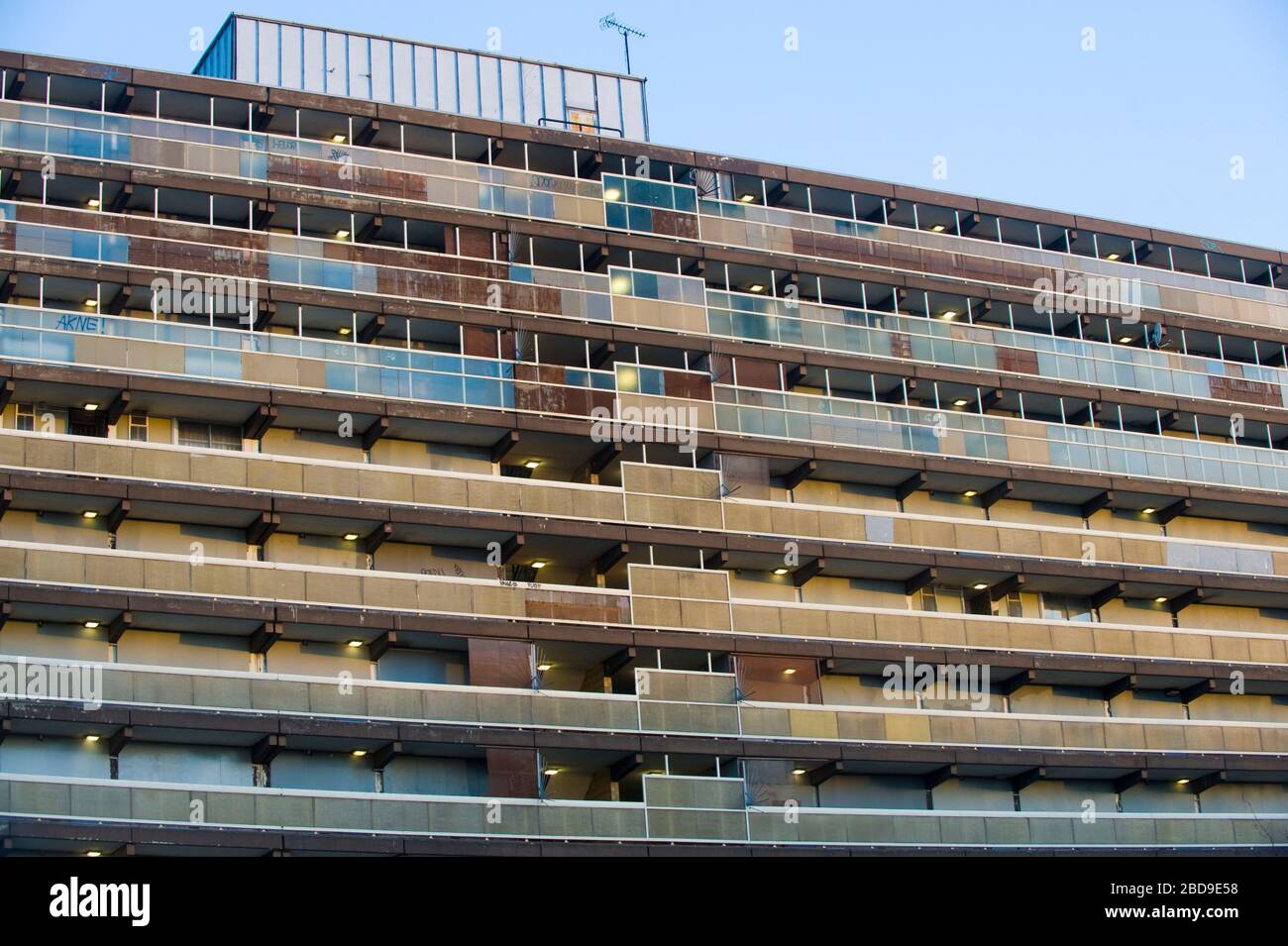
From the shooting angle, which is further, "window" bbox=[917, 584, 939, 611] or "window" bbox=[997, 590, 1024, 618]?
"window" bbox=[997, 590, 1024, 618]

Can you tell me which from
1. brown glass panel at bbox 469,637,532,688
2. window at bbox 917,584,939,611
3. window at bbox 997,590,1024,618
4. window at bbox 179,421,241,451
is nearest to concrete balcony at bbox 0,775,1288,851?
brown glass panel at bbox 469,637,532,688

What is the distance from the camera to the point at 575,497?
60.4 metres

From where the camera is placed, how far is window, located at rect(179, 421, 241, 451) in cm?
5810

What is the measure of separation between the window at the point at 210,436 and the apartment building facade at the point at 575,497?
130mm

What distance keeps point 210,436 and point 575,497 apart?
33.8 ft

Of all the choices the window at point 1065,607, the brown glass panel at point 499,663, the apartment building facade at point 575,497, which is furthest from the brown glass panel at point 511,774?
the window at point 1065,607

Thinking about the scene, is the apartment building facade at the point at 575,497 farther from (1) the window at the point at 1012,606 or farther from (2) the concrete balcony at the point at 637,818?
(1) the window at the point at 1012,606

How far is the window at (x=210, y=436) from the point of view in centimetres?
5810

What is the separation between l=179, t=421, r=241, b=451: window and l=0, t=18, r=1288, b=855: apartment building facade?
0.13m

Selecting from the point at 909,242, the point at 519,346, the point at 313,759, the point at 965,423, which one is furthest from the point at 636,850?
the point at 909,242

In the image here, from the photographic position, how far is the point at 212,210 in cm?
6206

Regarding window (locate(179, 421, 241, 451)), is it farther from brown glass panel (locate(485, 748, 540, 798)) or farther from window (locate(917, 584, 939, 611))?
window (locate(917, 584, 939, 611))

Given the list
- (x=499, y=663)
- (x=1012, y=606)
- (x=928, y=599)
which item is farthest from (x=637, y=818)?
Answer: (x=1012, y=606)
